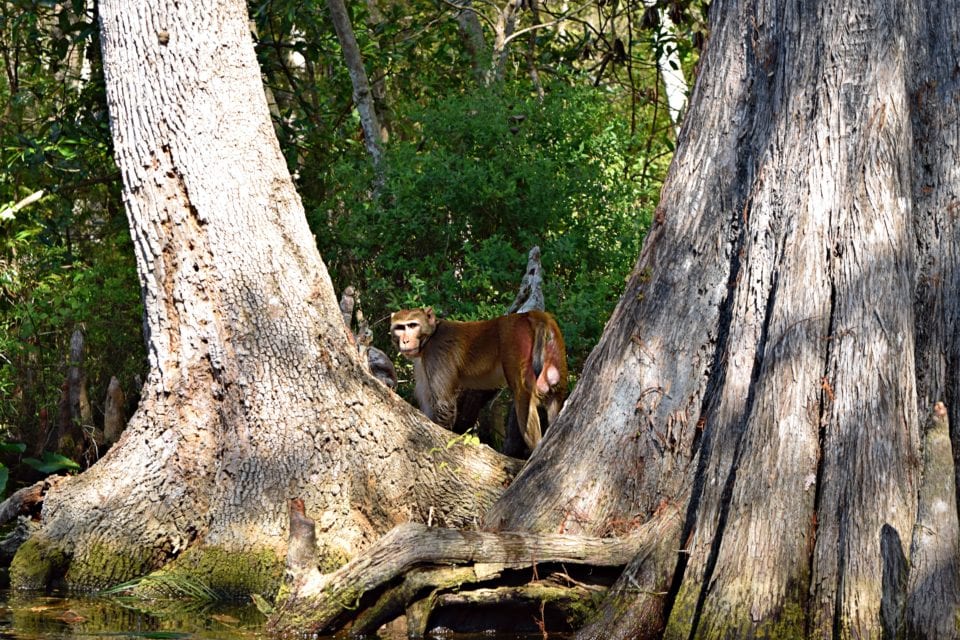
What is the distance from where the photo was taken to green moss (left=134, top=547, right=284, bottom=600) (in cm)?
738

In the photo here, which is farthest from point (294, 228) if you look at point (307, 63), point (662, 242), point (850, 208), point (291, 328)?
point (307, 63)

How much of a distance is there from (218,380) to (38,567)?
67.4 inches

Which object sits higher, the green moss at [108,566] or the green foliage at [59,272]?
the green foliage at [59,272]

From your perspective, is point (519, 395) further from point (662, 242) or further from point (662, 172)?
point (662, 172)

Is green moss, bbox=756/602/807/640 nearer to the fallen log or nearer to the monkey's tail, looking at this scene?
the fallen log

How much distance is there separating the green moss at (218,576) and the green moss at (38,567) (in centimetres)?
68

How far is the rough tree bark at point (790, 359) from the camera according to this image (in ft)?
17.6

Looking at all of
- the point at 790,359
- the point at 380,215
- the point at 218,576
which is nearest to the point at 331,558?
the point at 218,576

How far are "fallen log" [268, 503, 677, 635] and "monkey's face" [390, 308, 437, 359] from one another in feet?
11.5

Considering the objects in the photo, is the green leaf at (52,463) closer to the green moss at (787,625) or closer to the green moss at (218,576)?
the green moss at (218,576)

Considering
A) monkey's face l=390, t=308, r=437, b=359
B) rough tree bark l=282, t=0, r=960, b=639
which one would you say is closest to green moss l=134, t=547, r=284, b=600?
rough tree bark l=282, t=0, r=960, b=639

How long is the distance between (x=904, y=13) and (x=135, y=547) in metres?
5.64

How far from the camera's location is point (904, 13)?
20.1 ft

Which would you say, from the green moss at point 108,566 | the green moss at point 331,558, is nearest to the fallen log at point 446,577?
the green moss at point 331,558
